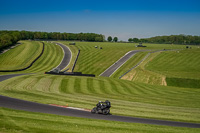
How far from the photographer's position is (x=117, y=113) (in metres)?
25.1

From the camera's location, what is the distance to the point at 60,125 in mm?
17844

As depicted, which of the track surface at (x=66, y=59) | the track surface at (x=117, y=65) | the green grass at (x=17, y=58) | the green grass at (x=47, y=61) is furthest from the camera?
the green grass at (x=17, y=58)

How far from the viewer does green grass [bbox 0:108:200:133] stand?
54.2ft

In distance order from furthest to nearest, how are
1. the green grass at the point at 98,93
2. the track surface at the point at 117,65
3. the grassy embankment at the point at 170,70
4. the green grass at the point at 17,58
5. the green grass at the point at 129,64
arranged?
the green grass at the point at 17,58 < the track surface at the point at 117,65 < the green grass at the point at 129,64 < the grassy embankment at the point at 170,70 < the green grass at the point at 98,93

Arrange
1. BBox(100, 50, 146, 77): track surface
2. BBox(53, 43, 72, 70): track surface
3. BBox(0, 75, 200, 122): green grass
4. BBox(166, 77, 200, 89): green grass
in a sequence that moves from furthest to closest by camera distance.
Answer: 1. BBox(53, 43, 72, 70): track surface
2. BBox(100, 50, 146, 77): track surface
3. BBox(166, 77, 200, 89): green grass
4. BBox(0, 75, 200, 122): green grass

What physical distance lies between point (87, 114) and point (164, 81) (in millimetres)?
44088

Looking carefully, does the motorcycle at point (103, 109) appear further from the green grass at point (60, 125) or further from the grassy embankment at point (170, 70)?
the grassy embankment at point (170, 70)

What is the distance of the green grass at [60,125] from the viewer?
16.5m

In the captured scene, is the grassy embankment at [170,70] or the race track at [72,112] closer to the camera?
the race track at [72,112]

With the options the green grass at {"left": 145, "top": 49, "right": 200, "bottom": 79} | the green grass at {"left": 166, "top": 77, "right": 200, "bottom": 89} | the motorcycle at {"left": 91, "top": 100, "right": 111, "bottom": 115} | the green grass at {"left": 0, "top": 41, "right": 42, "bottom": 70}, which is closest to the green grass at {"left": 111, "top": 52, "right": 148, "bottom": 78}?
the green grass at {"left": 145, "top": 49, "right": 200, "bottom": 79}

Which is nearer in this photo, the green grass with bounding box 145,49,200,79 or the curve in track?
the curve in track

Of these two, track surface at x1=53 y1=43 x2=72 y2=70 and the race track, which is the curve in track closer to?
the race track

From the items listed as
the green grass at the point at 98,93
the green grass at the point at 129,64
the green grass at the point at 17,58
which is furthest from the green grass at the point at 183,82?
the green grass at the point at 17,58

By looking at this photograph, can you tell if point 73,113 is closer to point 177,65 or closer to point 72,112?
point 72,112
